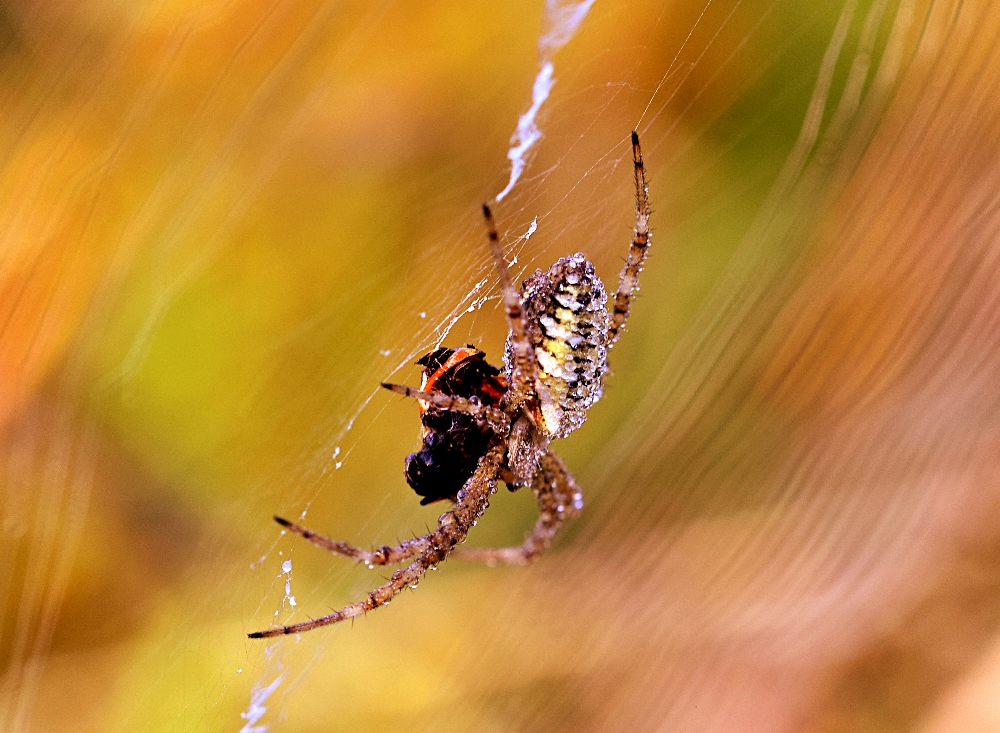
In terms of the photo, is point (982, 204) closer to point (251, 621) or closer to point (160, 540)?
point (251, 621)

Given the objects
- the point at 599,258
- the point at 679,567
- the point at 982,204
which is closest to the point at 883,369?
the point at 982,204

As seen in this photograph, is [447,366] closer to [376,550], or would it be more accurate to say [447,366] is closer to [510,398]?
[510,398]

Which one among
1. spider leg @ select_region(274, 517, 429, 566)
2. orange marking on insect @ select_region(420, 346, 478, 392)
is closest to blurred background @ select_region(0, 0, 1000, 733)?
orange marking on insect @ select_region(420, 346, 478, 392)

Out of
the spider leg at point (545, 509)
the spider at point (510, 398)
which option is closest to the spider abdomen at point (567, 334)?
the spider at point (510, 398)

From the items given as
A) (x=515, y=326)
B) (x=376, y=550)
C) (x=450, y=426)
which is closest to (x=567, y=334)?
(x=515, y=326)

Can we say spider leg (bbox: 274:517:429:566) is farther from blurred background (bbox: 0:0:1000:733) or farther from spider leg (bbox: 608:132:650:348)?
spider leg (bbox: 608:132:650:348)

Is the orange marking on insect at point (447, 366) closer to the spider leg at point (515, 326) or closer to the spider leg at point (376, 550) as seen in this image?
the spider leg at point (515, 326)
